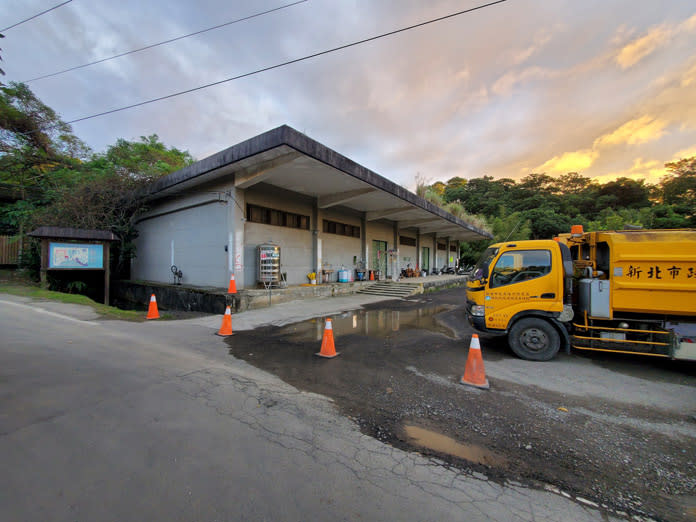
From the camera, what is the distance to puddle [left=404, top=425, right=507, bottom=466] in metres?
2.58

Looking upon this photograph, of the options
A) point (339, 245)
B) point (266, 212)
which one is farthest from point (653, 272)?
point (339, 245)

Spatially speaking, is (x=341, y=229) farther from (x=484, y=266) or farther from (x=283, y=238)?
(x=484, y=266)

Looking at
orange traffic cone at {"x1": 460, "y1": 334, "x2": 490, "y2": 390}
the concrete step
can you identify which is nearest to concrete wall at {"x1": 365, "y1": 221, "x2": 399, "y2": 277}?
the concrete step

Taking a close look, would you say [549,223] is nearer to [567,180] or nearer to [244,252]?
[567,180]

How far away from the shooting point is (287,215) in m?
13.9

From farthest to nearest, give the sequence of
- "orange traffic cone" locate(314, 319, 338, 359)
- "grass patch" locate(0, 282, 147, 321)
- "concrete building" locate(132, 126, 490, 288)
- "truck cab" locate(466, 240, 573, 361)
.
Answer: "concrete building" locate(132, 126, 490, 288) < "grass patch" locate(0, 282, 147, 321) < "orange traffic cone" locate(314, 319, 338, 359) < "truck cab" locate(466, 240, 573, 361)

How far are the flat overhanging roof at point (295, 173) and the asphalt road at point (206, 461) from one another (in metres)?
7.18

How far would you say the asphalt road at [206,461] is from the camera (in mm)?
1912

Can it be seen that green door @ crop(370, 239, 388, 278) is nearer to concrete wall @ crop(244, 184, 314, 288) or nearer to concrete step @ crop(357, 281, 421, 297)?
concrete step @ crop(357, 281, 421, 297)

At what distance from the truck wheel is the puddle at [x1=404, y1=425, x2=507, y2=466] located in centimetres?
333

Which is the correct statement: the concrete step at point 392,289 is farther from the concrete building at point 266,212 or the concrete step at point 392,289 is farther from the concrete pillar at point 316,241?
the concrete pillar at point 316,241

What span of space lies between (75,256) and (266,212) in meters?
8.01

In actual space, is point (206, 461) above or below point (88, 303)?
below

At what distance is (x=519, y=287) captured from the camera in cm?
545
